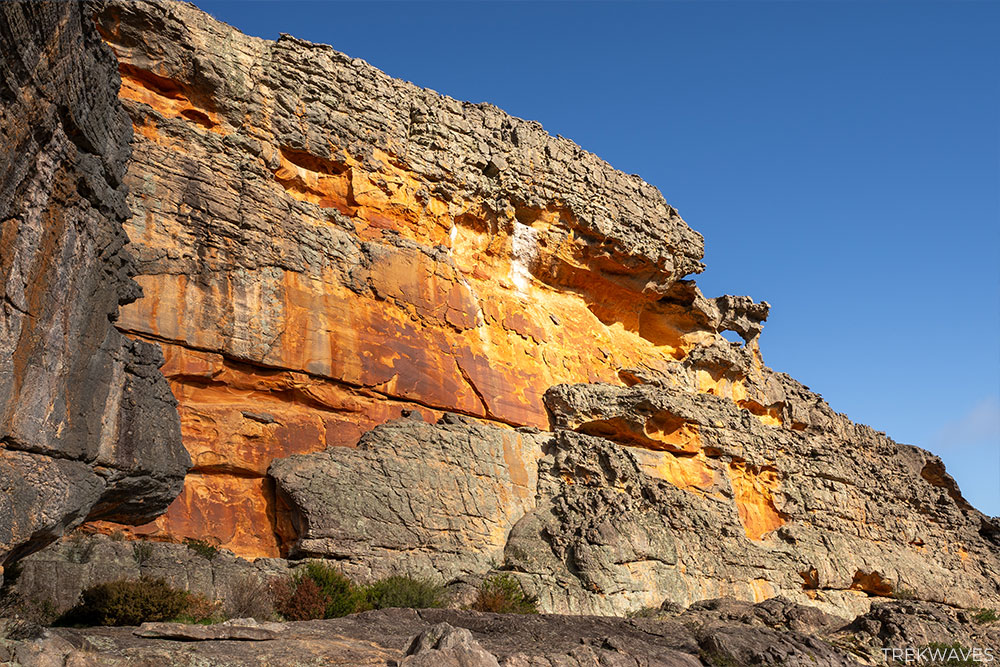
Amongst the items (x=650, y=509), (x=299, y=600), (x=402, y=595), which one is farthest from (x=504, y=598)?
(x=650, y=509)

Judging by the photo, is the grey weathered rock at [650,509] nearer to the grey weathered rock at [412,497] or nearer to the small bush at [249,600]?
the grey weathered rock at [412,497]

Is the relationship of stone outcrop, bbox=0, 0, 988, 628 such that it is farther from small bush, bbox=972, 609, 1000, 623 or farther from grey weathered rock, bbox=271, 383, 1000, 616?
small bush, bbox=972, 609, 1000, 623

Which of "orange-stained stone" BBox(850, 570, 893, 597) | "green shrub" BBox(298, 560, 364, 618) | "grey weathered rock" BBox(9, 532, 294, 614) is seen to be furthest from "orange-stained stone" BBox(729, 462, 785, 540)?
"grey weathered rock" BBox(9, 532, 294, 614)

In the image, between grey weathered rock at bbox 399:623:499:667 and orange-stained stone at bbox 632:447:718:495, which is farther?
orange-stained stone at bbox 632:447:718:495

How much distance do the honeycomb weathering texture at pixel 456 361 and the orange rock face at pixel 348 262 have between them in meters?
0.06

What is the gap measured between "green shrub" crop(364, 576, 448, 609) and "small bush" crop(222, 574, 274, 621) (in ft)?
5.70

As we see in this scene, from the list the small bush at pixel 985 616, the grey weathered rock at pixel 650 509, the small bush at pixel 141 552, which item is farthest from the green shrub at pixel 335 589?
the small bush at pixel 985 616

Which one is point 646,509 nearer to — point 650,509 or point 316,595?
point 650,509

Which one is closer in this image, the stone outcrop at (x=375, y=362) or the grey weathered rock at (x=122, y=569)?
the stone outcrop at (x=375, y=362)

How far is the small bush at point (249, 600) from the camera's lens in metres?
13.2

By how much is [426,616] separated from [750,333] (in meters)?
21.8

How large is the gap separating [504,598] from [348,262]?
8.65 m

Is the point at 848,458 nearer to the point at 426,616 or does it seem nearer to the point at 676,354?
the point at 676,354

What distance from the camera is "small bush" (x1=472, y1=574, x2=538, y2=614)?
1552 centimetres
